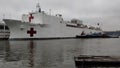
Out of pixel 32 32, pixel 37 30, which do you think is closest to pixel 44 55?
pixel 32 32

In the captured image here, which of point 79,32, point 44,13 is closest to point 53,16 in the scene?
point 44,13

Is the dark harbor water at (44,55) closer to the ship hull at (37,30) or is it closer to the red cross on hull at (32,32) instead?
the ship hull at (37,30)

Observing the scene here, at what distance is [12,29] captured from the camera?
49125 millimetres

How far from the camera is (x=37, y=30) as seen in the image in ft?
167

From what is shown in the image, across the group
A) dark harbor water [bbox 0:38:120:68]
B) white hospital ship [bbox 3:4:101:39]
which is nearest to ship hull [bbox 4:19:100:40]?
white hospital ship [bbox 3:4:101:39]

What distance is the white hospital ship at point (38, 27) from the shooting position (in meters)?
49.0

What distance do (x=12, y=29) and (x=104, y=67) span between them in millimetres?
40353

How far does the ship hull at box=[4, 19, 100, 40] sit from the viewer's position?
1916 inches

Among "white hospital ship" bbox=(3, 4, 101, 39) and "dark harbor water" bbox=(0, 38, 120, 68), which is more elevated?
"white hospital ship" bbox=(3, 4, 101, 39)

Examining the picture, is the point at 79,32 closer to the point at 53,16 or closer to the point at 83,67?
the point at 53,16

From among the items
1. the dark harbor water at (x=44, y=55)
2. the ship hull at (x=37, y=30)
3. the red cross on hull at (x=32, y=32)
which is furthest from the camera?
the red cross on hull at (x=32, y=32)

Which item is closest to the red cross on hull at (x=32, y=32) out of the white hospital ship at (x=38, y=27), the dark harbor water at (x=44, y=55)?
the white hospital ship at (x=38, y=27)

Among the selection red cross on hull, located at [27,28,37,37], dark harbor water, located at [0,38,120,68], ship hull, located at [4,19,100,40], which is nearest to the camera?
dark harbor water, located at [0,38,120,68]

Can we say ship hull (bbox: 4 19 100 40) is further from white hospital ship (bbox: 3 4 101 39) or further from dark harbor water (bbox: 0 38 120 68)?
dark harbor water (bbox: 0 38 120 68)
